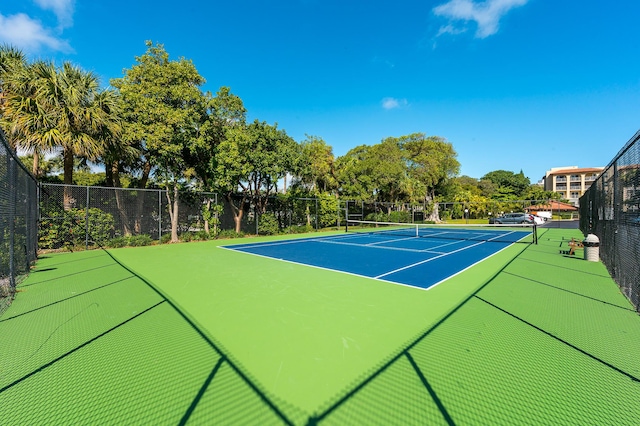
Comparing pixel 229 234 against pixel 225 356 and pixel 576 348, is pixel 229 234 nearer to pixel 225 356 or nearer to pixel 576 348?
pixel 225 356

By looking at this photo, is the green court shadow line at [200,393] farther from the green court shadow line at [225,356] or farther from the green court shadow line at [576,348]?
the green court shadow line at [576,348]

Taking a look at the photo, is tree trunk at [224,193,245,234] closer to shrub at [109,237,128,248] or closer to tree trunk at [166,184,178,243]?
tree trunk at [166,184,178,243]

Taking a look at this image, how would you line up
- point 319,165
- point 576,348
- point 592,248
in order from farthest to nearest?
point 319,165 < point 592,248 < point 576,348

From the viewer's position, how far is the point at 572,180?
286 feet

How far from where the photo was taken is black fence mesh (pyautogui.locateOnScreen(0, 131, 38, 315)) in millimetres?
5668

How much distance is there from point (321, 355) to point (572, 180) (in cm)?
11444

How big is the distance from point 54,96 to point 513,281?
17710 mm

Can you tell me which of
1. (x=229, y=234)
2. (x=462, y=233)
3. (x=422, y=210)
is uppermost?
(x=422, y=210)

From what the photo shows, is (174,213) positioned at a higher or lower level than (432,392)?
higher

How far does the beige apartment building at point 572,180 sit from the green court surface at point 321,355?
10270 cm

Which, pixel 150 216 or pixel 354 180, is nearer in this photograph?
pixel 150 216

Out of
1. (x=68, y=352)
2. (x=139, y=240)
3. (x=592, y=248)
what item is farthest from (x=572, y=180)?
(x=68, y=352)

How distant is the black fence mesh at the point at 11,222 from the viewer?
5.67 m

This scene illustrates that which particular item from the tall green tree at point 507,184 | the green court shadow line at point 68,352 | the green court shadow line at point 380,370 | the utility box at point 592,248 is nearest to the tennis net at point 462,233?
the utility box at point 592,248
